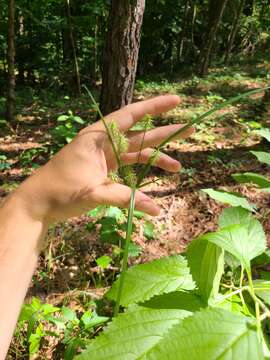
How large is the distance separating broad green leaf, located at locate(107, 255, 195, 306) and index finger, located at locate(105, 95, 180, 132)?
0.83m

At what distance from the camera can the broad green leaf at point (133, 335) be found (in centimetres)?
59

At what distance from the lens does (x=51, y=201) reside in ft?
4.51

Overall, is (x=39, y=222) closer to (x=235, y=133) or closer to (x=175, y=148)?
(x=175, y=148)

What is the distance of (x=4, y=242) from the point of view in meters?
1.25

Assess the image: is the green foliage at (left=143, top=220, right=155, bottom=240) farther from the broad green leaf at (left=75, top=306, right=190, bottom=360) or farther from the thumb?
the broad green leaf at (left=75, top=306, right=190, bottom=360)

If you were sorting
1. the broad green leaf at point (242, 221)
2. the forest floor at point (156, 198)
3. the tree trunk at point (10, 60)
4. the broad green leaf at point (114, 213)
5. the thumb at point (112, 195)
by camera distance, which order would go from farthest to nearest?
1. the tree trunk at point (10, 60)
2. the broad green leaf at point (114, 213)
3. the forest floor at point (156, 198)
4. the thumb at point (112, 195)
5. the broad green leaf at point (242, 221)

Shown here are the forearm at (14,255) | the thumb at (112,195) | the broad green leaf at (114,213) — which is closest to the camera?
the forearm at (14,255)

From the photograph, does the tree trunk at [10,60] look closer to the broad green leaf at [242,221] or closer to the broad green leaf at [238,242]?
the broad green leaf at [242,221]

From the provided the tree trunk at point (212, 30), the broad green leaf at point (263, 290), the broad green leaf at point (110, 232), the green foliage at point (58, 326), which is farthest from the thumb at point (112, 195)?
the tree trunk at point (212, 30)

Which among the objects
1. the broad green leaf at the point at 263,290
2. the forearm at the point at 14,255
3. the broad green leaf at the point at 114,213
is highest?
the broad green leaf at the point at 263,290

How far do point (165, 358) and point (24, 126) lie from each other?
6850 millimetres

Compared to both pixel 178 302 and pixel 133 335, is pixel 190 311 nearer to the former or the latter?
pixel 178 302

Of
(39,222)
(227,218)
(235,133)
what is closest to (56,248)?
(39,222)

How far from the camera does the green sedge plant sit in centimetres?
55
